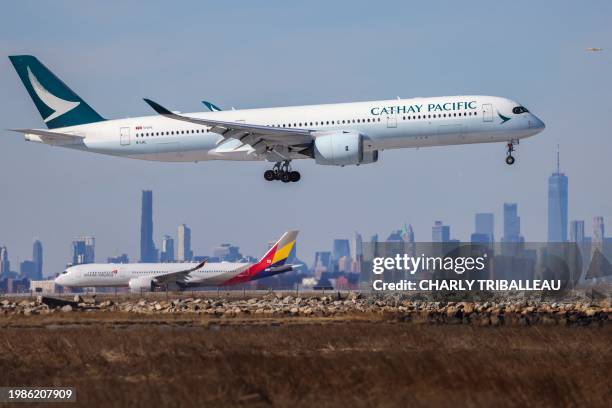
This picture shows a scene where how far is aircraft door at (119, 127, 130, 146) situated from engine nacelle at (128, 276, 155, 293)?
23.4 metres

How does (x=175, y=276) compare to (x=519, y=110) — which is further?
(x=175, y=276)

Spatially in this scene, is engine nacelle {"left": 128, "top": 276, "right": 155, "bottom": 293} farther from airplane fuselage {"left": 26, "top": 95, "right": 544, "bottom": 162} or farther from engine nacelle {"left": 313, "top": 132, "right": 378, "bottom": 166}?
engine nacelle {"left": 313, "top": 132, "right": 378, "bottom": 166}

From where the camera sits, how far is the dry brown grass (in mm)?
21578

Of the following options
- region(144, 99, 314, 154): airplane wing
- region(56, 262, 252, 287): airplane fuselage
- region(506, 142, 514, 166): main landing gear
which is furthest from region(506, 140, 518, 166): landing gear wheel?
region(56, 262, 252, 287): airplane fuselage

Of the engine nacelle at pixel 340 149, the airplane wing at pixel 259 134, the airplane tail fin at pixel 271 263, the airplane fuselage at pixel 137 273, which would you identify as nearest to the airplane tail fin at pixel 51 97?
the airplane wing at pixel 259 134

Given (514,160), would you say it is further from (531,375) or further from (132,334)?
(531,375)

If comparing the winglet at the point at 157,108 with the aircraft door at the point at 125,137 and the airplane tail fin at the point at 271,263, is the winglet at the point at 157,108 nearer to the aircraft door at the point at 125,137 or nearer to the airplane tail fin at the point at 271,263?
the aircraft door at the point at 125,137

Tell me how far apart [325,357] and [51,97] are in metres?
45.3

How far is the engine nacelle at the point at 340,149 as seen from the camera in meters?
56.9

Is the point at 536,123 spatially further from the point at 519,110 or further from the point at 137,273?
the point at 137,273

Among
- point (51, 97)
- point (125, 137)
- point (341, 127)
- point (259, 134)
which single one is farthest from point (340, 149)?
point (51, 97)

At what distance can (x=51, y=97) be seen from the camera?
67.8m

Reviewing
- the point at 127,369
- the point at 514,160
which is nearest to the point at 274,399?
the point at 127,369

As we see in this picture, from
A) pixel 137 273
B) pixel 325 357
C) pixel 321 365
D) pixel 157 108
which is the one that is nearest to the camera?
pixel 321 365
